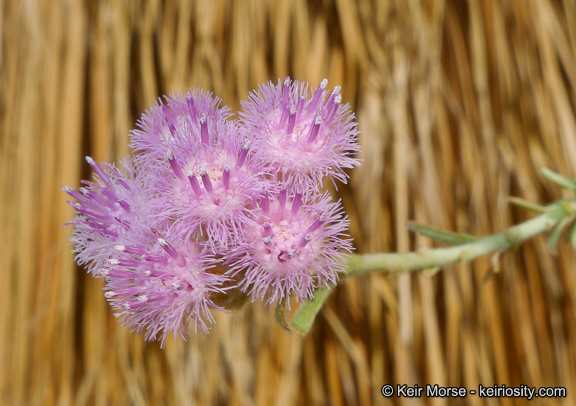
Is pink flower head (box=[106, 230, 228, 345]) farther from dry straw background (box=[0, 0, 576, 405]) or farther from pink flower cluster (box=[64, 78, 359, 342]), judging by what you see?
dry straw background (box=[0, 0, 576, 405])

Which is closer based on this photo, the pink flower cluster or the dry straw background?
the pink flower cluster

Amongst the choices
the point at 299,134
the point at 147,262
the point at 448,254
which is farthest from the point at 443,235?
the point at 147,262

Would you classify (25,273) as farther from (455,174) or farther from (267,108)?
(455,174)

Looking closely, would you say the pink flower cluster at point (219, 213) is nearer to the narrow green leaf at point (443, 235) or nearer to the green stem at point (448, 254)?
the green stem at point (448, 254)

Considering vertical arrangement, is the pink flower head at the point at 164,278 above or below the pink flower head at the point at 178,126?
below

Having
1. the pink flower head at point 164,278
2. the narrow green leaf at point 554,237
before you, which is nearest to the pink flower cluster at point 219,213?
the pink flower head at point 164,278

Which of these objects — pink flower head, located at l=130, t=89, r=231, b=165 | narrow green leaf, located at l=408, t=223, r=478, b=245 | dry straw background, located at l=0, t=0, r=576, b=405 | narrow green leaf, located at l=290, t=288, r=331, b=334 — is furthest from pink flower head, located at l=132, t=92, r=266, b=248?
dry straw background, located at l=0, t=0, r=576, b=405

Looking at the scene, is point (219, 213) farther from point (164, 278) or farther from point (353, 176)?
point (353, 176)
